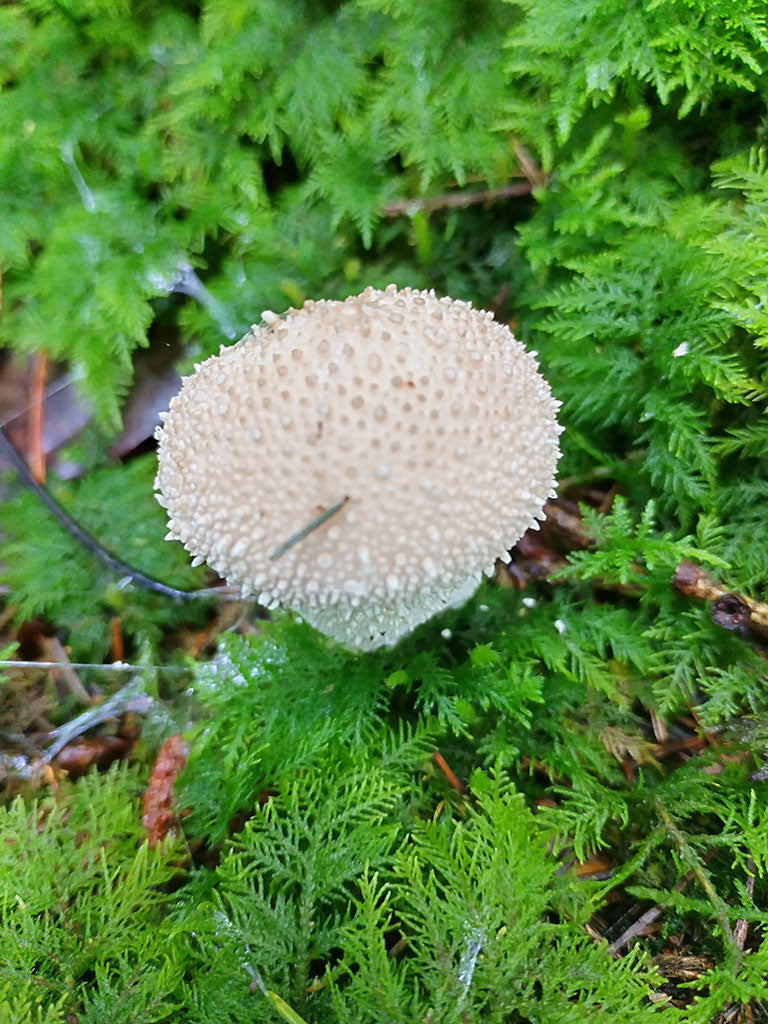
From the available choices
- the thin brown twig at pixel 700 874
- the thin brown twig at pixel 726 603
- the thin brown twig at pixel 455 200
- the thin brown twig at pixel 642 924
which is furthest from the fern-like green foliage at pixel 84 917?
the thin brown twig at pixel 455 200

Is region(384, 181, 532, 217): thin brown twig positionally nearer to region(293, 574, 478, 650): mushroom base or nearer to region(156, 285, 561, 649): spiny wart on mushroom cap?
region(156, 285, 561, 649): spiny wart on mushroom cap

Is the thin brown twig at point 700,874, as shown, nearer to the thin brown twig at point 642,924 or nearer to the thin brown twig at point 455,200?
the thin brown twig at point 642,924

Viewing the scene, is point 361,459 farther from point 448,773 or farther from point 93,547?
point 93,547

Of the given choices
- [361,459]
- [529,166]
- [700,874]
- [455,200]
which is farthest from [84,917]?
[529,166]

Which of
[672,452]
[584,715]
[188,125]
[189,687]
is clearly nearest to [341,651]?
[189,687]

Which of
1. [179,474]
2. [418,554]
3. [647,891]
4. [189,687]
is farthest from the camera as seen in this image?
A: [189,687]

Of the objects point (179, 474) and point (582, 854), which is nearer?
point (179, 474)

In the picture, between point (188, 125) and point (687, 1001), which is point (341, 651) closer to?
point (687, 1001)

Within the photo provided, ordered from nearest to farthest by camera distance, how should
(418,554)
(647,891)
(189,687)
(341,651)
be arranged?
1. (418,554)
2. (647,891)
3. (341,651)
4. (189,687)
